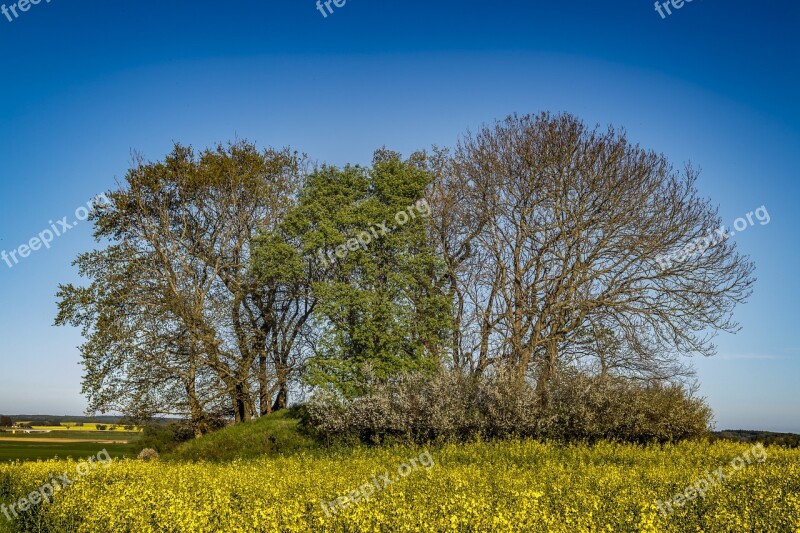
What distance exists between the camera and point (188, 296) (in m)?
31.4

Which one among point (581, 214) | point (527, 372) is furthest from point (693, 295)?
point (527, 372)

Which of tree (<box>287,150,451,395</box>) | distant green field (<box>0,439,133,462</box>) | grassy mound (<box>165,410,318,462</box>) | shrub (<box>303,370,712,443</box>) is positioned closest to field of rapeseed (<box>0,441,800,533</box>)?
shrub (<box>303,370,712,443</box>)

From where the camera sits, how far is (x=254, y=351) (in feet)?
108

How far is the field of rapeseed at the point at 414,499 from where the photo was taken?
9391mm

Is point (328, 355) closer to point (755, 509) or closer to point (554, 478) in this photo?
point (554, 478)

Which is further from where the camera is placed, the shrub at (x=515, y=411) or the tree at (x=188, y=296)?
the tree at (x=188, y=296)

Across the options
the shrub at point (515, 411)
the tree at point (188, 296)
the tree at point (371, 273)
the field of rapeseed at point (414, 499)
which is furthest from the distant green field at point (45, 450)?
the field of rapeseed at point (414, 499)

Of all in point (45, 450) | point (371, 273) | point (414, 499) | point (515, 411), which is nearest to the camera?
point (414, 499)

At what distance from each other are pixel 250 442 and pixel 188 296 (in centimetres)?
825

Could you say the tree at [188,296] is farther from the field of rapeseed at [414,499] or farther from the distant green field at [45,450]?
the field of rapeseed at [414,499]

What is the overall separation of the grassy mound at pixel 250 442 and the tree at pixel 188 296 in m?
3.28

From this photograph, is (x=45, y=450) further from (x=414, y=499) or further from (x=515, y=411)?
(x=414, y=499)

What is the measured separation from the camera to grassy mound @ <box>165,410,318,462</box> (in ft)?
84.1

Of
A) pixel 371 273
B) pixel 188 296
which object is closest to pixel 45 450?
pixel 188 296
